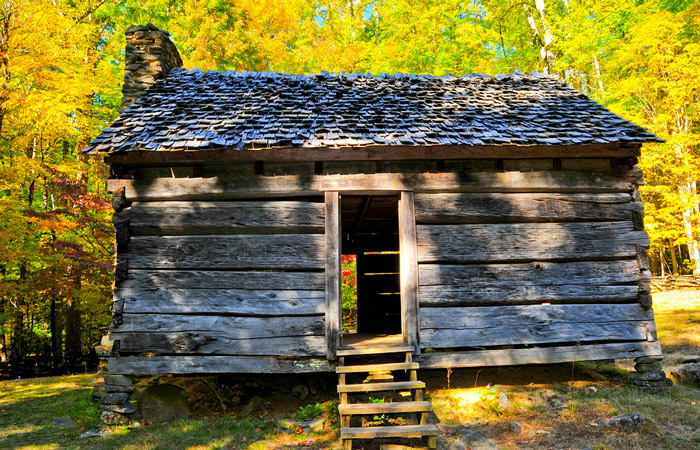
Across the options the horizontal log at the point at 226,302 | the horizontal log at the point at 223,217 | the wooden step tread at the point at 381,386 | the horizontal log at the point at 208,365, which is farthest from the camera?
the horizontal log at the point at 223,217

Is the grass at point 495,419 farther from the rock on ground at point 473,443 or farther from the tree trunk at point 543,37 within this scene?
the tree trunk at point 543,37

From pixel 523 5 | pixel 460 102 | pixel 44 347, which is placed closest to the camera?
pixel 460 102

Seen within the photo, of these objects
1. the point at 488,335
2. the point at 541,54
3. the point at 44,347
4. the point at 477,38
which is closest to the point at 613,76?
the point at 541,54

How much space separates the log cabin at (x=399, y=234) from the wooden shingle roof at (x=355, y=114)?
50 millimetres

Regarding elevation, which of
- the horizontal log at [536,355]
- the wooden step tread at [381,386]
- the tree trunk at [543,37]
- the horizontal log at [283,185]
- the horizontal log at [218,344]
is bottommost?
the wooden step tread at [381,386]

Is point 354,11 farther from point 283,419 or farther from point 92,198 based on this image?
point 283,419

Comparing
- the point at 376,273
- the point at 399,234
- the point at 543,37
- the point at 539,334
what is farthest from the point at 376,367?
the point at 543,37

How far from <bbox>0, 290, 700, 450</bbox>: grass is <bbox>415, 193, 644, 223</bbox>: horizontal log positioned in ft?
7.95

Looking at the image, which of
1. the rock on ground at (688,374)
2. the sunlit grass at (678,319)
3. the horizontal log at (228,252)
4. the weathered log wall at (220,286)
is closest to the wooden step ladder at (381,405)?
the weathered log wall at (220,286)

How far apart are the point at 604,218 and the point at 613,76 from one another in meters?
16.6

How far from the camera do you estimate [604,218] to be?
673cm

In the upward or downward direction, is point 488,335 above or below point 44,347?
above

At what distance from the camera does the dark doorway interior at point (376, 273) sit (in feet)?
35.8

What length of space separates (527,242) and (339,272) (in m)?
2.81
